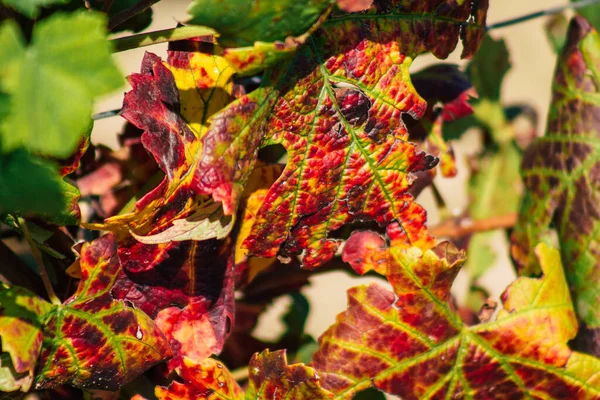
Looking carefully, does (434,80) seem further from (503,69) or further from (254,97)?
(503,69)

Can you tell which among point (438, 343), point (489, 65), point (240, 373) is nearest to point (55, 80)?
A: point (438, 343)

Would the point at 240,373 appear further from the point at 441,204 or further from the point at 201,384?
the point at 441,204

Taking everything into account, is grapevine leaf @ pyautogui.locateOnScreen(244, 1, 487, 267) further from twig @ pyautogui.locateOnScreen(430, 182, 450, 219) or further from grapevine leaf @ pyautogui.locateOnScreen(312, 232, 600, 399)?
twig @ pyautogui.locateOnScreen(430, 182, 450, 219)

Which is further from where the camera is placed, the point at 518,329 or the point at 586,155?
the point at 586,155

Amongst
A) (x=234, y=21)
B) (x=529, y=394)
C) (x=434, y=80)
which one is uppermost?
(x=234, y=21)

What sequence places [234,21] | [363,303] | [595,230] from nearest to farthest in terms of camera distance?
[234,21] < [363,303] < [595,230]

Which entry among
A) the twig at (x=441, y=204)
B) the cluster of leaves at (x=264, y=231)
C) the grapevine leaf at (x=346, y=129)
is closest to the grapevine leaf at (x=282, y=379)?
the cluster of leaves at (x=264, y=231)

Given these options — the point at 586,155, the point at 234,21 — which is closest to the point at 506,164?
the point at 586,155

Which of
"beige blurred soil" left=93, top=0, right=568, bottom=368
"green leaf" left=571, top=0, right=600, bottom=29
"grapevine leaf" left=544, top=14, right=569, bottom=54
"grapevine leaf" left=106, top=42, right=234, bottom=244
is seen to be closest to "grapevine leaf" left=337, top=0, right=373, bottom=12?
"grapevine leaf" left=106, top=42, right=234, bottom=244
